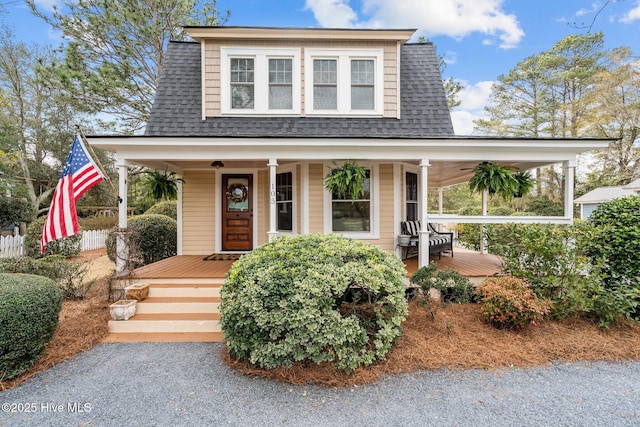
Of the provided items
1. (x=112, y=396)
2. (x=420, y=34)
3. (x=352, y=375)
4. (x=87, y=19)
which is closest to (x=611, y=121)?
(x=420, y=34)

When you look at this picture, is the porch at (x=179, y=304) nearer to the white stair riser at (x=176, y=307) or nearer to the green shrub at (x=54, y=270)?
the white stair riser at (x=176, y=307)

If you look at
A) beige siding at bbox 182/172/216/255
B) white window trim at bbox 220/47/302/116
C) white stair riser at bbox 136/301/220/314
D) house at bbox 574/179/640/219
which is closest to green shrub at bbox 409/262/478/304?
white stair riser at bbox 136/301/220/314

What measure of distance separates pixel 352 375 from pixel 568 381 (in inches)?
92.7

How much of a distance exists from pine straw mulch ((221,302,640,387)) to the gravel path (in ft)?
0.35

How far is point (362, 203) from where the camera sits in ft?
22.1

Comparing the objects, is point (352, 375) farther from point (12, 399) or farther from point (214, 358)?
point (12, 399)

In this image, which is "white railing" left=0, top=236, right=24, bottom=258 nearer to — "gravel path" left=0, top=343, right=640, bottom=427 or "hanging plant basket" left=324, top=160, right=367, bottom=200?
"gravel path" left=0, top=343, right=640, bottom=427

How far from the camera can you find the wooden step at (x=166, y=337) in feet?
13.4

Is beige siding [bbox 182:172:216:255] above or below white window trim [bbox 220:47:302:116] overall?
below

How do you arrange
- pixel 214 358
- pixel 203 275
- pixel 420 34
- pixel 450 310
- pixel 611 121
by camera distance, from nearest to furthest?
pixel 214 358
pixel 450 310
pixel 203 275
pixel 420 34
pixel 611 121

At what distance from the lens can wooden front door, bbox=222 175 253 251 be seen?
7.59 m

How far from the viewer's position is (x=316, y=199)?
22.2 ft

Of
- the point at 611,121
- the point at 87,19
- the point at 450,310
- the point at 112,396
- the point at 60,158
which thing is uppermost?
the point at 87,19

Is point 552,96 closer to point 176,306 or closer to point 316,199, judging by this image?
point 316,199
